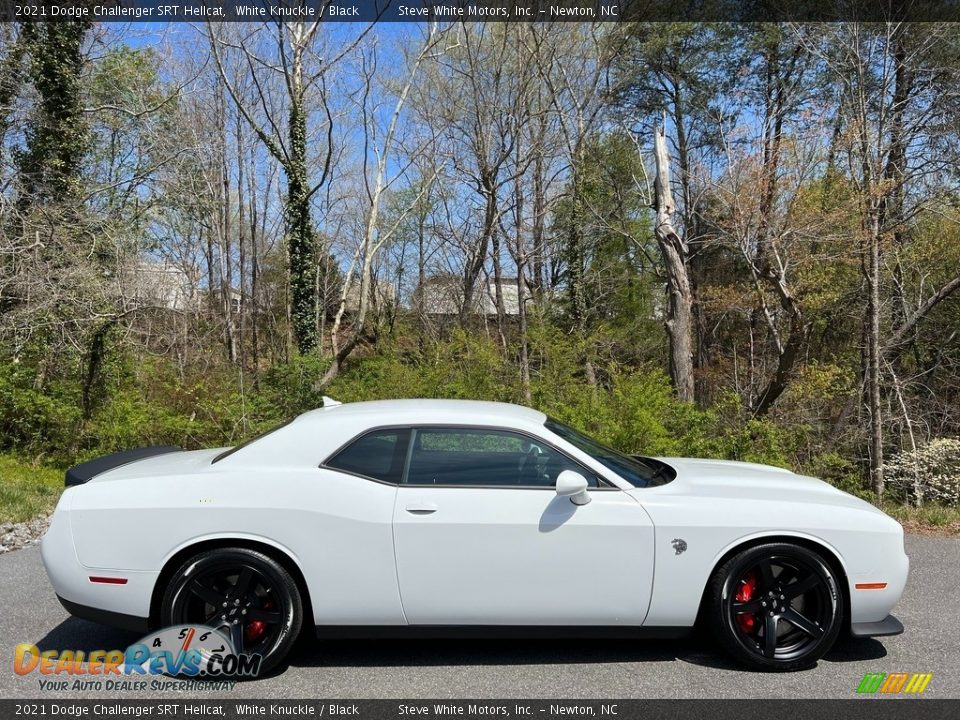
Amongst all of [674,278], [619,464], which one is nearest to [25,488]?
[619,464]

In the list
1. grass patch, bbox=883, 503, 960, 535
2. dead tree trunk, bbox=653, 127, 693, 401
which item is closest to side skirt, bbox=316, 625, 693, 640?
grass patch, bbox=883, 503, 960, 535

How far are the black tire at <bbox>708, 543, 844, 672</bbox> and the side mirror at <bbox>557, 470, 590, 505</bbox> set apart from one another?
0.82 metres

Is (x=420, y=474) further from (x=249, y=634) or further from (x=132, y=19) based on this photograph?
(x=132, y=19)

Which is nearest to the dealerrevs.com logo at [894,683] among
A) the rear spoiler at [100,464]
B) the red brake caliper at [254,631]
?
the red brake caliper at [254,631]

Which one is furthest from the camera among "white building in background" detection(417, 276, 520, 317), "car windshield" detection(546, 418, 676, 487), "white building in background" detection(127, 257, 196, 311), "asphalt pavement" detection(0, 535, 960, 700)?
"white building in background" detection(417, 276, 520, 317)

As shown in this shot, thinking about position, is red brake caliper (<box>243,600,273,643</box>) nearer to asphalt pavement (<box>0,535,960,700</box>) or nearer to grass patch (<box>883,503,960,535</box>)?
asphalt pavement (<box>0,535,960,700</box>)

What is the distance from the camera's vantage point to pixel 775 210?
13617 millimetres

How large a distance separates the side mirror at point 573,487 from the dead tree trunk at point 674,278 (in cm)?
976

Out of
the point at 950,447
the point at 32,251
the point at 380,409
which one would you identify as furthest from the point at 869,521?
the point at 32,251

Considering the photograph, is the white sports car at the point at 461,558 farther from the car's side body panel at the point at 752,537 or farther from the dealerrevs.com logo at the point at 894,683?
the dealerrevs.com logo at the point at 894,683

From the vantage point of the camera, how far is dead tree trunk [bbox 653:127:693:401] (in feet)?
41.9

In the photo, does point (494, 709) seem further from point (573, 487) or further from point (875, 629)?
point (875, 629)

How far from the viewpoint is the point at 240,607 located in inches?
134

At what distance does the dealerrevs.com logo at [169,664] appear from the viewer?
3.35m
